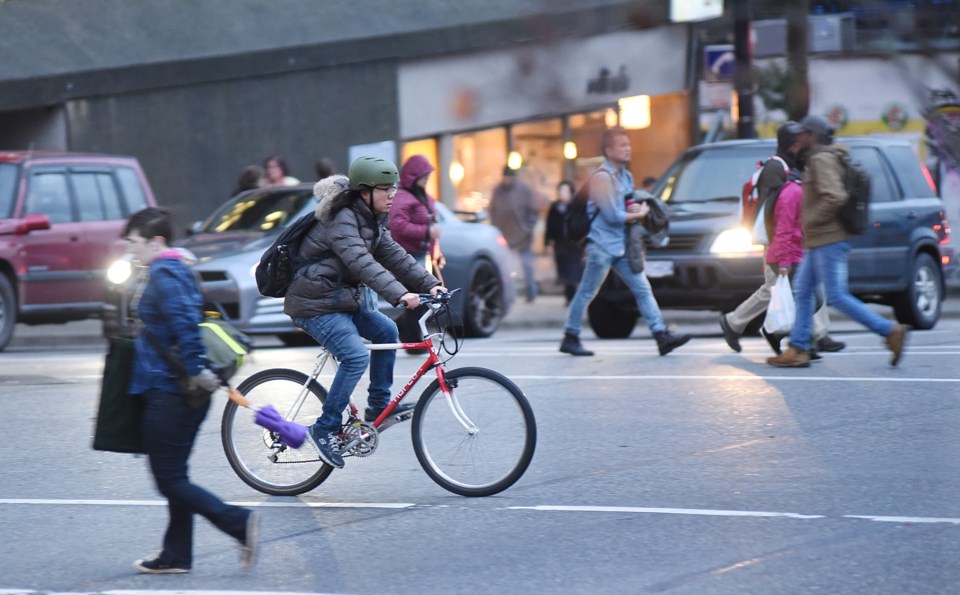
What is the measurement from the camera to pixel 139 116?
21.9m

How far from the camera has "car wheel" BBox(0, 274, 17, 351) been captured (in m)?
14.7

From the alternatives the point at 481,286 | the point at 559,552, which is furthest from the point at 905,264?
the point at 559,552

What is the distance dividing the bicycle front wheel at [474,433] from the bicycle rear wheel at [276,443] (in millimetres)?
533

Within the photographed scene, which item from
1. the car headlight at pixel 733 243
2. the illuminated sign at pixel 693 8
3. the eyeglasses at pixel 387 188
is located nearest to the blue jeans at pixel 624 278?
the car headlight at pixel 733 243

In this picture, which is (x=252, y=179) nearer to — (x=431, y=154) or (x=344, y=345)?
(x=431, y=154)

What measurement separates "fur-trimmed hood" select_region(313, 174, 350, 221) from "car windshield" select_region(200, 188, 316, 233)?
7.16 m

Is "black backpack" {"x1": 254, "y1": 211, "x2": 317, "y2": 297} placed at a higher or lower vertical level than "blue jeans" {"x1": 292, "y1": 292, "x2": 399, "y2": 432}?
higher

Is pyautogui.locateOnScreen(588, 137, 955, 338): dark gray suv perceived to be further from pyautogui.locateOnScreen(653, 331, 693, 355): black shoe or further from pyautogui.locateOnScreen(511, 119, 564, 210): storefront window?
pyautogui.locateOnScreen(511, 119, 564, 210): storefront window

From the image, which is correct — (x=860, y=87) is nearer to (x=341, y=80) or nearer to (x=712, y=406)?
(x=341, y=80)

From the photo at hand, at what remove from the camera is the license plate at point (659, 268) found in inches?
543

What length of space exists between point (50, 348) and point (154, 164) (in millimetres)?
5993

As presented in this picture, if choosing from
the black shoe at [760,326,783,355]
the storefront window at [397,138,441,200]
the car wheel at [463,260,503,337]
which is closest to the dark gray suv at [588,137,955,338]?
the car wheel at [463,260,503,337]

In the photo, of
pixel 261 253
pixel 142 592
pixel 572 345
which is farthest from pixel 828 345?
pixel 142 592

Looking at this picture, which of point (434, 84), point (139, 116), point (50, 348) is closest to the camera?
point (50, 348)
